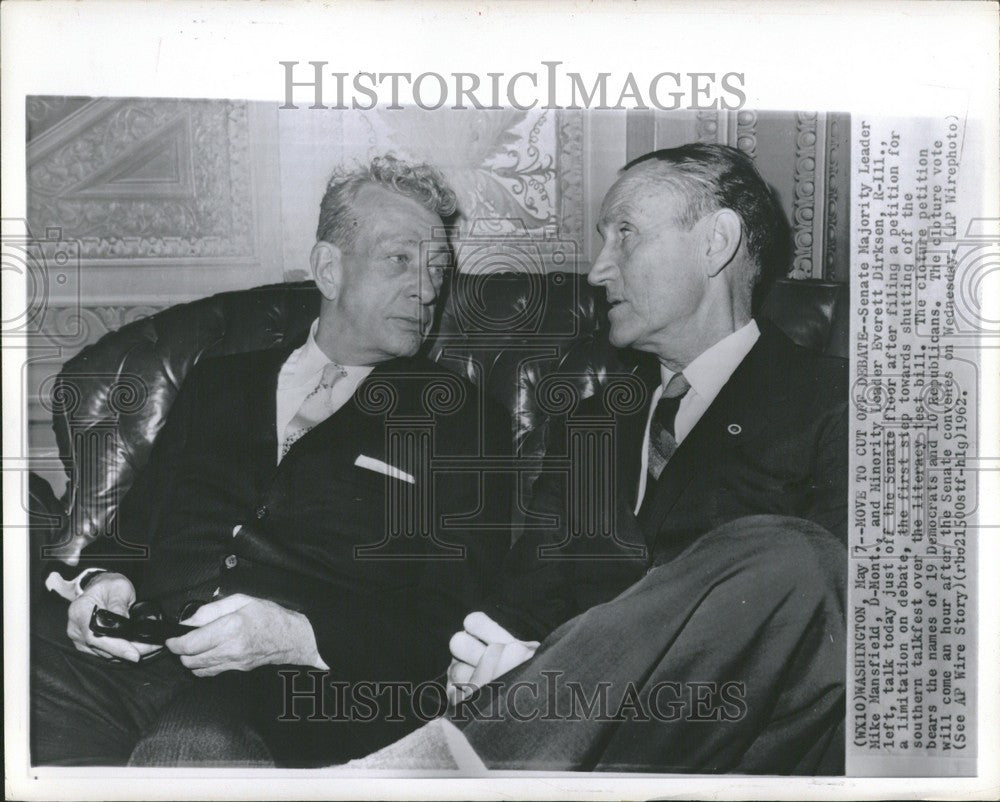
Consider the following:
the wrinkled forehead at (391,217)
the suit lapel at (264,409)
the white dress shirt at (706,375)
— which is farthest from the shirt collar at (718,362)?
the suit lapel at (264,409)

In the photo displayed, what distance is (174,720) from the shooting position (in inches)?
111

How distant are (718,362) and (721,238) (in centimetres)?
36

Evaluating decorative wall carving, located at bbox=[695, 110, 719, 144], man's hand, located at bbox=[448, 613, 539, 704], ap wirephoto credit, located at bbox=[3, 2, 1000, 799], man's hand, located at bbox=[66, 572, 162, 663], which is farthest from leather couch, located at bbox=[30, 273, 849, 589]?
decorative wall carving, located at bbox=[695, 110, 719, 144]

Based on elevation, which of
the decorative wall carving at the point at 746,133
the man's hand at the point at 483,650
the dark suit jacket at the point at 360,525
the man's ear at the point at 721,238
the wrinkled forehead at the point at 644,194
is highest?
the decorative wall carving at the point at 746,133

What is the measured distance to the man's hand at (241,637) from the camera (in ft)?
9.12

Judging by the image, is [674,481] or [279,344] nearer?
[674,481]

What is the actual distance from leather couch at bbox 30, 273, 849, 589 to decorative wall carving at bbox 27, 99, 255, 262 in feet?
0.66

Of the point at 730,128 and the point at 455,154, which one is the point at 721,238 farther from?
the point at 455,154

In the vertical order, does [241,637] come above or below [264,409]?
below

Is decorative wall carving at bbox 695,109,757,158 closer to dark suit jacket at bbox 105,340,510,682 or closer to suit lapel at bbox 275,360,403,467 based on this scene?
dark suit jacket at bbox 105,340,510,682

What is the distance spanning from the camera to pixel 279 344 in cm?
288

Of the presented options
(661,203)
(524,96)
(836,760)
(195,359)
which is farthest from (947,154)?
(195,359)

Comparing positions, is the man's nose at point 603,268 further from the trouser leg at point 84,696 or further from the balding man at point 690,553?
the trouser leg at point 84,696

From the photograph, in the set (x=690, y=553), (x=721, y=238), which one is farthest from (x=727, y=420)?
(x=721, y=238)
